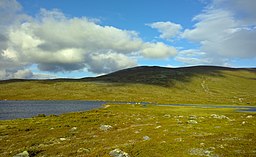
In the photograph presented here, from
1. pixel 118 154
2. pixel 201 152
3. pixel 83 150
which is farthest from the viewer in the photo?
pixel 83 150

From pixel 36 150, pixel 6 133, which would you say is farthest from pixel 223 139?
pixel 6 133

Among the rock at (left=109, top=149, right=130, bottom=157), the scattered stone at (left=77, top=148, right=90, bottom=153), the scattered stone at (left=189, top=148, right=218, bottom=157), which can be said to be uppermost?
the rock at (left=109, top=149, right=130, bottom=157)

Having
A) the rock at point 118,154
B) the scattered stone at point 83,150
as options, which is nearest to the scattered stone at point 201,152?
the rock at point 118,154

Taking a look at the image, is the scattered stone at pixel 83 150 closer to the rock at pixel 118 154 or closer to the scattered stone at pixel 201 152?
the rock at pixel 118 154

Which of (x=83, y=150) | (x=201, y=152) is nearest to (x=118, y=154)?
(x=83, y=150)

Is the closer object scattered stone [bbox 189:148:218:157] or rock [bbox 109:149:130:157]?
rock [bbox 109:149:130:157]

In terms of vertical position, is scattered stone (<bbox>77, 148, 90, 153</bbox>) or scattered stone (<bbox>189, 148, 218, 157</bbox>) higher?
scattered stone (<bbox>77, 148, 90, 153</bbox>)

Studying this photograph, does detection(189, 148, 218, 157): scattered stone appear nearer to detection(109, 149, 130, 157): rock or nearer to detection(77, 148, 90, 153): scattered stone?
detection(109, 149, 130, 157): rock

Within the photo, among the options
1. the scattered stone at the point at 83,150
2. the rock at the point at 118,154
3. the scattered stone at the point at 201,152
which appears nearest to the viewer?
the rock at the point at 118,154

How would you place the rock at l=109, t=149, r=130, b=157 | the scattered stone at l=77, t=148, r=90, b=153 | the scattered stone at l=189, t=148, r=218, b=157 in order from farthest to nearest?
the scattered stone at l=77, t=148, r=90, b=153 → the scattered stone at l=189, t=148, r=218, b=157 → the rock at l=109, t=149, r=130, b=157

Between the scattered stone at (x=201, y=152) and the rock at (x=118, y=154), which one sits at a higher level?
the rock at (x=118, y=154)

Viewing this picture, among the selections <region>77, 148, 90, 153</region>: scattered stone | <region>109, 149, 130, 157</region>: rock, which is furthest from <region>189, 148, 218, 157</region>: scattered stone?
<region>77, 148, 90, 153</region>: scattered stone

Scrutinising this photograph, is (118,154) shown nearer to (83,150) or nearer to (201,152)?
(83,150)

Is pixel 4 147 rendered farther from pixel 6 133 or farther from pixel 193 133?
pixel 193 133
